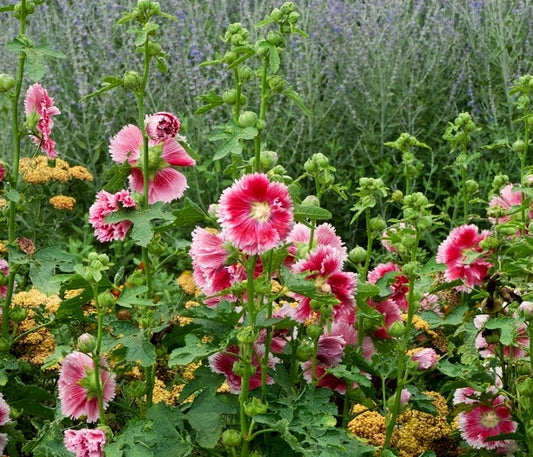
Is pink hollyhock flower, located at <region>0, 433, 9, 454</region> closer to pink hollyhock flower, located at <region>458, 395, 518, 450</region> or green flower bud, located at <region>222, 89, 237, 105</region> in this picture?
green flower bud, located at <region>222, 89, 237, 105</region>

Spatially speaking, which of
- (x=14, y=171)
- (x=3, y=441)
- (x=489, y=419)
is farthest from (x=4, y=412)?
(x=489, y=419)

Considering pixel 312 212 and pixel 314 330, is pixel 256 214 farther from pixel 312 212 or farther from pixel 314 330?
pixel 314 330

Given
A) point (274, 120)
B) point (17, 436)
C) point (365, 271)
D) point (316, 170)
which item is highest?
point (316, 170)

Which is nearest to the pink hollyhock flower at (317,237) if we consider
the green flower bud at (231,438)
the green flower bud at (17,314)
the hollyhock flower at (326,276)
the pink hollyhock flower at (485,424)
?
the hollyhock flower at (326,276)

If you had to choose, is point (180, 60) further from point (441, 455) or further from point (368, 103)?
point (441, 455)

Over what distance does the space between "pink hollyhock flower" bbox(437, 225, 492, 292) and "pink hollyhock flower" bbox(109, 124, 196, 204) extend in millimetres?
648

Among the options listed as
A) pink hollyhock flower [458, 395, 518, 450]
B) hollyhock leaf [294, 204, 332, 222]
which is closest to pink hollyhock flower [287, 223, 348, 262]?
hollyhock leaf [294, 204, 332, 222]

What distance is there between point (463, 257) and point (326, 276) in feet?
1.76

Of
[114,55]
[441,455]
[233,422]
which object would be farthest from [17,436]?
[114,55]

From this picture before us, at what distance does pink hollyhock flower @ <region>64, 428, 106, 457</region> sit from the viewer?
1544 millimetres

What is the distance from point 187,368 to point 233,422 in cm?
45

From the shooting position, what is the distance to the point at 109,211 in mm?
1667

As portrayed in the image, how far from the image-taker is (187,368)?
2275 millimetres

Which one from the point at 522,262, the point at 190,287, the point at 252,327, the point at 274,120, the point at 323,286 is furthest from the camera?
the point at 274,120
